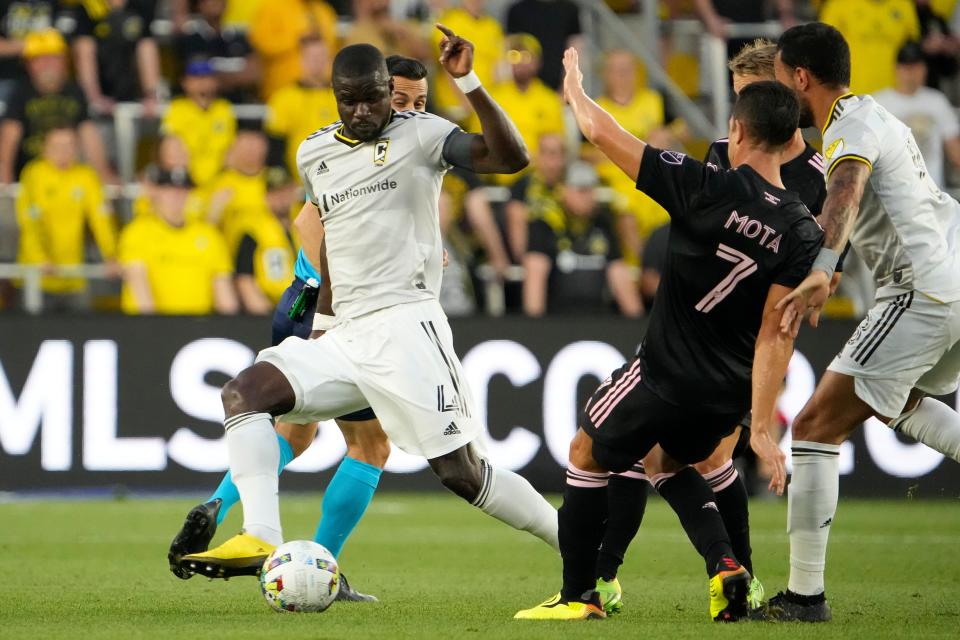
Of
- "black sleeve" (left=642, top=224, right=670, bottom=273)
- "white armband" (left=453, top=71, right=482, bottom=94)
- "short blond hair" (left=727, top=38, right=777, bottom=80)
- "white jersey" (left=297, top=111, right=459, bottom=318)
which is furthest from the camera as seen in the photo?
"black sleeve" (left=642, top=224, right=670, bottom=273)

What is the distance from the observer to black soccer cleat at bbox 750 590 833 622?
6035mm

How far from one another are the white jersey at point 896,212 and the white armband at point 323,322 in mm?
2204

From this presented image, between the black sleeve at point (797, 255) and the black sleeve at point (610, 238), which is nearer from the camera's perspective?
the black sleeve at point (797, 255)

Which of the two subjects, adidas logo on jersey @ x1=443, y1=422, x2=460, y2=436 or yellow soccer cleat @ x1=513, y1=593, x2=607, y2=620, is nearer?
yellow soccer cleat @ x1=513, y1=593, x2=607, y2=620

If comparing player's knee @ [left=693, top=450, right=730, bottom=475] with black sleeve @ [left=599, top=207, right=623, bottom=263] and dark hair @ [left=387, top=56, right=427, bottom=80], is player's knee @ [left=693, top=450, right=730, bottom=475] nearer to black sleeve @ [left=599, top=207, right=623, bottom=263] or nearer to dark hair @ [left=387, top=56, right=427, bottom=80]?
dark hair @ [left=387, top=56, right=427, bottom=80]

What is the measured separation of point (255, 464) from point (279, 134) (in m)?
8.48

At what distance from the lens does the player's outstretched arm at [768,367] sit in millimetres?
5598

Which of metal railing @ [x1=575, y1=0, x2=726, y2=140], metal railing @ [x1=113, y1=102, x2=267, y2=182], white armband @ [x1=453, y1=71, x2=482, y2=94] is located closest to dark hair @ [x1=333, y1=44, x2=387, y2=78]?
white armband @ [x1=453, y1=71, x2=482, y2=94]

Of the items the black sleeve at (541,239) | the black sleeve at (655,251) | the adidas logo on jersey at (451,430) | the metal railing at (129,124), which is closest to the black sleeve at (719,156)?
the adidas logo on jersey at (451,430)

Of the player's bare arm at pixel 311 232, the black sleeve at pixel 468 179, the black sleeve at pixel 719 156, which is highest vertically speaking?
the black sleeve at pixel 719 156

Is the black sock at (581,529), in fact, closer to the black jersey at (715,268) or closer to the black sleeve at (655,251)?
the black jersey at (715,268)

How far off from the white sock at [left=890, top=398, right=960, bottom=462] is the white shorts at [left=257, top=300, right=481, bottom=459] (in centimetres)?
192

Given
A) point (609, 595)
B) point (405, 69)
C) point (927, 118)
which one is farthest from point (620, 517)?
point (927, 118)

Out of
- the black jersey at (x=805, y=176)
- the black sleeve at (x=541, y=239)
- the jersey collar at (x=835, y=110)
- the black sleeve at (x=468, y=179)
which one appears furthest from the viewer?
the black sleeve at (x=468, y=179)
